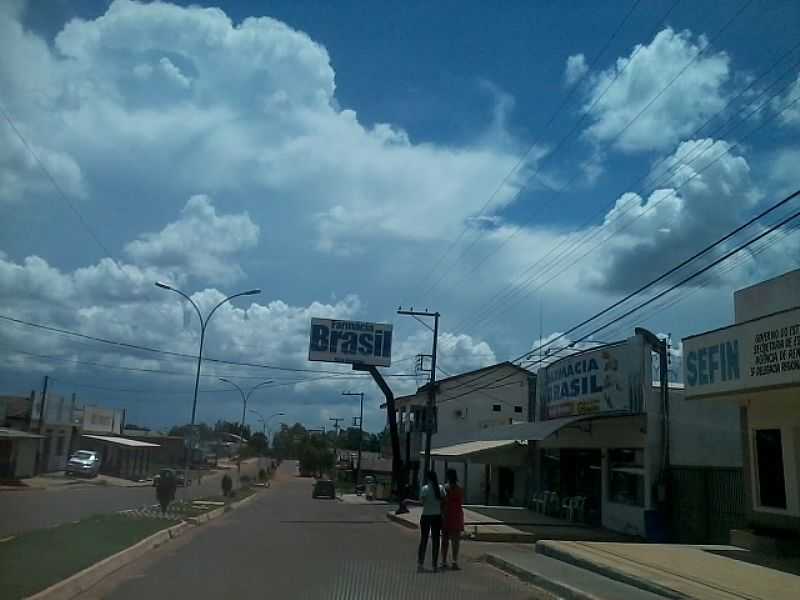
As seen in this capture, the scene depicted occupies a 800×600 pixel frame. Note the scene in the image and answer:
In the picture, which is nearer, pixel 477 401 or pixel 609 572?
pixel 609 572

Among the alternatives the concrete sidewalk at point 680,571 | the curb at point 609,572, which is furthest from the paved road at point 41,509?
the concrete sidewalk at point 680,571

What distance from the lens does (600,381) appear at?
25.6m

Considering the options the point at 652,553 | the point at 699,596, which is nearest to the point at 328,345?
the point at 652,553

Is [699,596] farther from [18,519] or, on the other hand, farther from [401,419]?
[401,419]

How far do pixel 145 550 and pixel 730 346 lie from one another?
12430 mm

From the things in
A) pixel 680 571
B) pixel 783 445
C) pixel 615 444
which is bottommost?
pixel 680 571

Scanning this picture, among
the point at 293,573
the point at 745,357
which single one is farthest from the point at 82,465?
the point at 745,357

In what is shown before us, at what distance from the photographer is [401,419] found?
71938 millimetres

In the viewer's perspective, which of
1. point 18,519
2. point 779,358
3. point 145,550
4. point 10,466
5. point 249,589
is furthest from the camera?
point 10,466

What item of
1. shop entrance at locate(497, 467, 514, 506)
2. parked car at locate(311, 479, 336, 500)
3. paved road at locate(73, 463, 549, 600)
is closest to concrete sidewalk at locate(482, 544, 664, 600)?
paved road at locate(73, 463, 549, 600)

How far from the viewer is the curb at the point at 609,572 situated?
11508mm

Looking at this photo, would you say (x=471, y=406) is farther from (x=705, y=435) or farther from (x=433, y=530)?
(x=433, y=530)

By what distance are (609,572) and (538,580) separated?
1.17 meters

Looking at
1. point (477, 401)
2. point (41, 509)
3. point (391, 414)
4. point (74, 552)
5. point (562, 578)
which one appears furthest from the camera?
point (477, 401)
